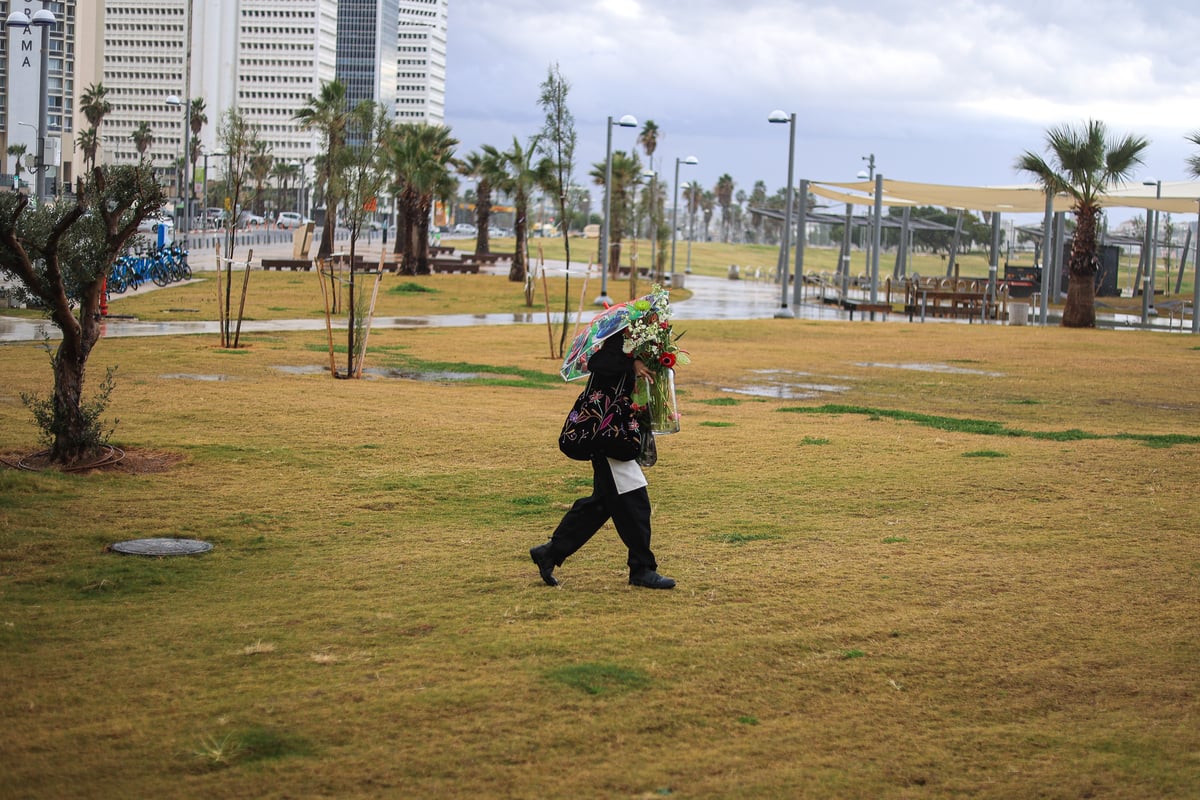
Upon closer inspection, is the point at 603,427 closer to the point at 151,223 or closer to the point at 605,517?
the point at 605,517

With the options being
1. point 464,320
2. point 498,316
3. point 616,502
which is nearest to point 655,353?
point 616,502

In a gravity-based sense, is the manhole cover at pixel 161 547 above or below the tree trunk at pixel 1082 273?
below

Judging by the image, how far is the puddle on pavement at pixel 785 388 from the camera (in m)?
17.3

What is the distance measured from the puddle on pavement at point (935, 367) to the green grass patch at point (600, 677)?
16.2 meters

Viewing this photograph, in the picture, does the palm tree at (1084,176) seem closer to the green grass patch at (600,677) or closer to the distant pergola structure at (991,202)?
the distant pergola structure at (991,202)

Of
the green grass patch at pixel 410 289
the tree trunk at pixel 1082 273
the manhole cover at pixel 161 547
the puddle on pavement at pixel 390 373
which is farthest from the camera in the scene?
the green grass patch at pixel 410 289

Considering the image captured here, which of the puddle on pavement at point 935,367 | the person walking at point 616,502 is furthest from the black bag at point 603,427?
the puddle on pavement at point 935,367

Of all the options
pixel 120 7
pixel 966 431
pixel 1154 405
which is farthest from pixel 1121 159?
pixel 120 7

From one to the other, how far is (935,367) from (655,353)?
16187mm

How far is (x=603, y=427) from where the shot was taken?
650 centimetres

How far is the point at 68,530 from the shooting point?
7676 millimetres

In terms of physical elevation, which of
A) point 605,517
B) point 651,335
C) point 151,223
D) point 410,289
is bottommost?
point 605,517

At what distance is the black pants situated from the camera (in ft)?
21.6

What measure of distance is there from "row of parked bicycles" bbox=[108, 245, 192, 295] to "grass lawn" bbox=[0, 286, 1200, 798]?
20538 mm
